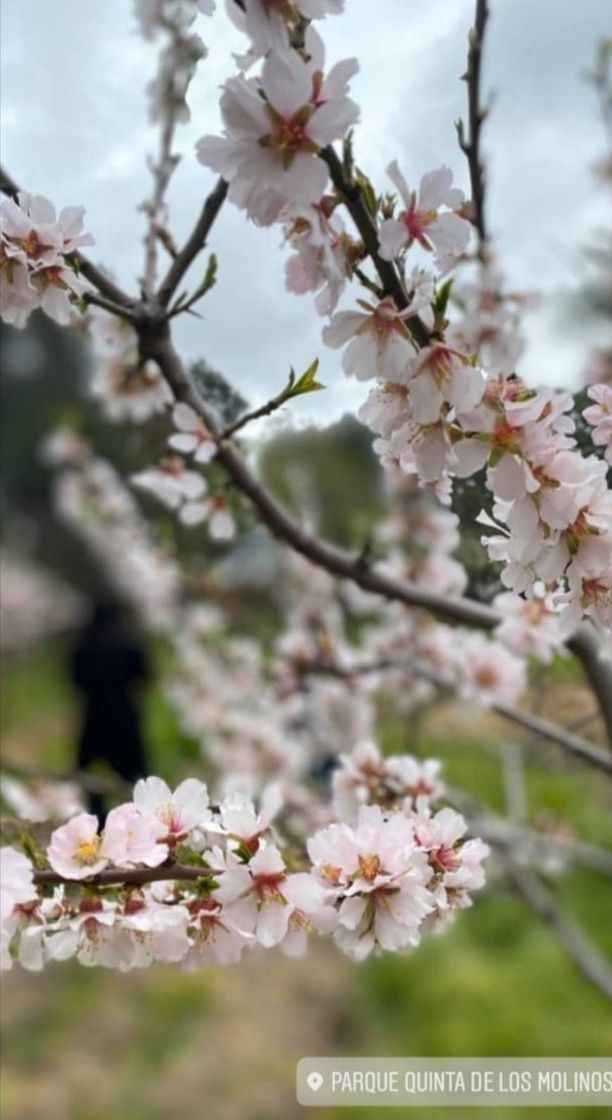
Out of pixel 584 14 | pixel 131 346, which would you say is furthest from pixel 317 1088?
pixel 584 14

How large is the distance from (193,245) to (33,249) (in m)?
0.17

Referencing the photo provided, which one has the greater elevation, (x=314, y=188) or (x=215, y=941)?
(x=314, y=188)

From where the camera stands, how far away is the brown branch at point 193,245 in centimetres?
58

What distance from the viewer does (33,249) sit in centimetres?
45

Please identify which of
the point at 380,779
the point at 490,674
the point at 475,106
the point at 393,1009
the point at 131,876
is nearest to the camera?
the point at 131,876

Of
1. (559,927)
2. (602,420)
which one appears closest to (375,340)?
(602,420)

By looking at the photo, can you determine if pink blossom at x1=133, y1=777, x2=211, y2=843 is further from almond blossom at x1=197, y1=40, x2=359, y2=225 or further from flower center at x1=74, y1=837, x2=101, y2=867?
almond blossom at x1=197, y1=40, x2=359, y2=225

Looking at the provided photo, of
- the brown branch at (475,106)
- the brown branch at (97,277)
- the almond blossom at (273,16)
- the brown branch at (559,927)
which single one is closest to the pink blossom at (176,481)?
the brown branch at (97,277)

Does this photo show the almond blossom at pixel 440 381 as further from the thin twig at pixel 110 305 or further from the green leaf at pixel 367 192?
the thin twig at pixel 110 305

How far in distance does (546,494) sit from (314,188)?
0.14 m

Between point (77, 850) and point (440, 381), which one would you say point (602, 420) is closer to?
point (440, 381)

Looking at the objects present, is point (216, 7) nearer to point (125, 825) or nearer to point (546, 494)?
point (546, 494)

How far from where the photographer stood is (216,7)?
15.0 inches

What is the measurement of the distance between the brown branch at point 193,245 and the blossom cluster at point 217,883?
333mm
